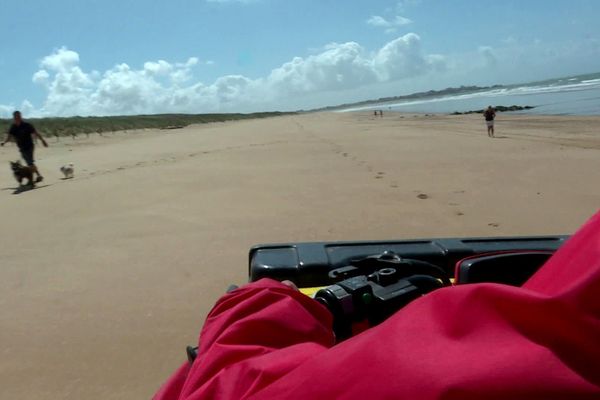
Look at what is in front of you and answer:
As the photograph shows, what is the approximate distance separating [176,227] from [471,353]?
468 cm

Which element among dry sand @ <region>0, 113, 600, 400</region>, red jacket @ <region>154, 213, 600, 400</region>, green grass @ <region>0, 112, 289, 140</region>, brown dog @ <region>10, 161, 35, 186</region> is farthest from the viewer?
green grass @ <region>0, 112, 289, 140</region>

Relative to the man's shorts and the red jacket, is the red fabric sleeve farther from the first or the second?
the man's shorts

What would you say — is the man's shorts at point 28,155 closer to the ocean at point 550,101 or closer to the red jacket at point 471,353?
the red jacket at point 471,353

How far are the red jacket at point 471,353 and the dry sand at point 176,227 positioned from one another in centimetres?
164

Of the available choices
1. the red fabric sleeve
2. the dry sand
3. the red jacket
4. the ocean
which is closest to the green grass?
the dry sand

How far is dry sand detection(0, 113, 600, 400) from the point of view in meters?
2.72

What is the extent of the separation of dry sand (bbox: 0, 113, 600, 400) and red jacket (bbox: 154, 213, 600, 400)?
1637 mm

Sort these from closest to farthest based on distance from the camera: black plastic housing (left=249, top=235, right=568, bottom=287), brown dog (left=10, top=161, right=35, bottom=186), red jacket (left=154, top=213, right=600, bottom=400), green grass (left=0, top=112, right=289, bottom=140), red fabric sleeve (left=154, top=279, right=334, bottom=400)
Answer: red jacket (left=154, top=213, right=600, bottom=400)
red fabric sleeve (left=154, top=279, right=334, bottom=400)
black plastic housing (left=249, top=235, right=568, bottom=287)
brown dog (left=10, top=161, right=35, bottom=186)
green grass (left=0, top=112, right=289, bottom=140)

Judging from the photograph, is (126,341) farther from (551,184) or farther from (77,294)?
(551,184)

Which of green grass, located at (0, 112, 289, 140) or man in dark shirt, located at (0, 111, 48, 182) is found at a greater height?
green grass, located at (0, 112, 289, 140)

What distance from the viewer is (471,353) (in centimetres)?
76

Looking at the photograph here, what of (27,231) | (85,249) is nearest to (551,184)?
(85,249)

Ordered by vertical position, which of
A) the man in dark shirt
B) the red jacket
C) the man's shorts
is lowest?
the red jacket

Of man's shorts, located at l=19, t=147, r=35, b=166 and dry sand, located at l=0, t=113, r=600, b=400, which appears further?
man's shorts, located at l=19, t=147, r=35, b=166
